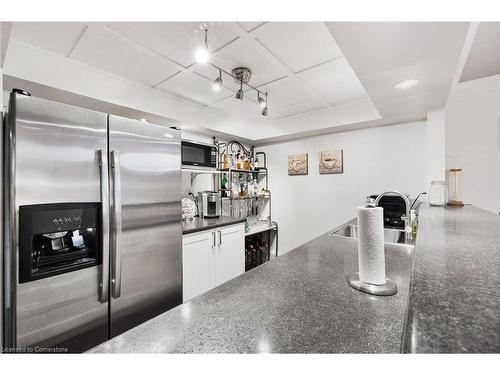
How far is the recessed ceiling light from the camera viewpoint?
156 cm

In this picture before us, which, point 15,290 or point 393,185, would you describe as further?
point 393,185

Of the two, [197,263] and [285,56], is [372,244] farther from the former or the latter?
[197,263]

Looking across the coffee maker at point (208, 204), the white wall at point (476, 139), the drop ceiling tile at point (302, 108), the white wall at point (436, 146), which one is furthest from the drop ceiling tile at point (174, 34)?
the white wall at point (476, 139)

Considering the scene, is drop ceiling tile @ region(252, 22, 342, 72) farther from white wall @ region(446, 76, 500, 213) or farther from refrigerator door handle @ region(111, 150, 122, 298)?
white wall @ region(446, 76, 500, 213)

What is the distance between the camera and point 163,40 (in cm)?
146

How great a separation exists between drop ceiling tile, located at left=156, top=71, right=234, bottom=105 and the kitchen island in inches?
72.6

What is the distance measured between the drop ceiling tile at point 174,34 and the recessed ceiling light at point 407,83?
127 centimetres

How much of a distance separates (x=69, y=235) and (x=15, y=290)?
316 millimetres

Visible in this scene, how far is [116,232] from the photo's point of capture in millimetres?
1358

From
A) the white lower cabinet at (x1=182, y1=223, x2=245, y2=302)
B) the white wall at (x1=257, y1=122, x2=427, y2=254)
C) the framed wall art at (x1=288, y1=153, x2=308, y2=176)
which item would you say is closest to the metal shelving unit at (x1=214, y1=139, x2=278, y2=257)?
the white wall at (x1=257, y1=122, x2=427, y2=254)

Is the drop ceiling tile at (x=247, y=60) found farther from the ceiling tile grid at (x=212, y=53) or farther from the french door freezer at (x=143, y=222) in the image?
the french door freezer at (x=143, y=222)

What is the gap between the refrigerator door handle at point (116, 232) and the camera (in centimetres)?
135
